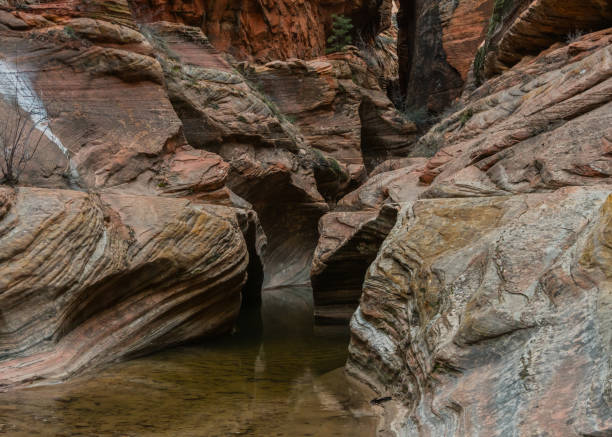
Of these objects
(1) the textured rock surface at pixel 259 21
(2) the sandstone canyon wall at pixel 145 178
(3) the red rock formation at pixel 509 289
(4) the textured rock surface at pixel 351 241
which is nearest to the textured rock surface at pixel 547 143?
(3) the red rock formation at pixel 509 289

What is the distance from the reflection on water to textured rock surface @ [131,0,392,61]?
40.1 ft

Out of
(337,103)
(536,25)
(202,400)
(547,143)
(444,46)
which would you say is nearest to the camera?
(202,400)

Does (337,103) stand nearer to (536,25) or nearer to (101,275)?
(536,25)

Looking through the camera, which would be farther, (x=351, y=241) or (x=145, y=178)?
(x=351, y=241)

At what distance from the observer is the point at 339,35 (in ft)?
66.2

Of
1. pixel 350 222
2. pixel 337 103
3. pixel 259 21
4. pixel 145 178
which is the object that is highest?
pixel 259 21

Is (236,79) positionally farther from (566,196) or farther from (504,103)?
(566,196)

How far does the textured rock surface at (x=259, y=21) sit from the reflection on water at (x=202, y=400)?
12.2 metres

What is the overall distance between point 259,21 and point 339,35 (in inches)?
144

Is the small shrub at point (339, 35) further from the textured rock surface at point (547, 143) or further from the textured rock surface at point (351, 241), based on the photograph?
the textured rock surface at point (547, 143)

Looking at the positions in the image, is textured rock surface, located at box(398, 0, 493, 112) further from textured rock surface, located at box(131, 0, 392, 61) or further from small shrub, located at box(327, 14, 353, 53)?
small shrub, located at box(327, 14, 353, 53)

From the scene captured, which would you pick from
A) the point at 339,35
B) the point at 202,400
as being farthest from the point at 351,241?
the point at 339,35

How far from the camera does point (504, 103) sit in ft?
30.8

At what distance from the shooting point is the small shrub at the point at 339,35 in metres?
20.1
